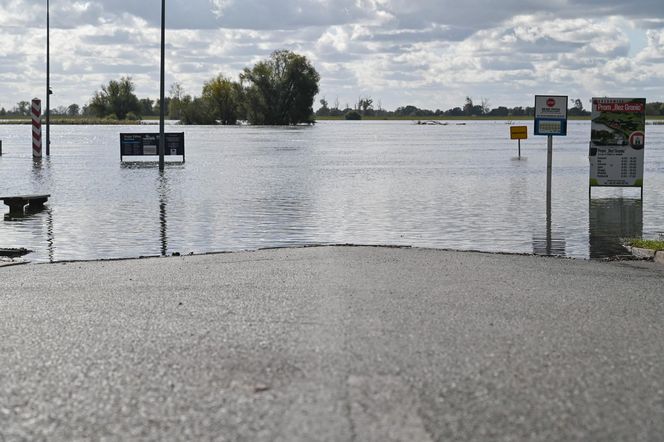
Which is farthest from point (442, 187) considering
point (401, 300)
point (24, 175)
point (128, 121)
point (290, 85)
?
point (128, 121)

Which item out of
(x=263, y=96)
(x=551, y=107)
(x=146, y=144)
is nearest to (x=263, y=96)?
(x=263, y=96)

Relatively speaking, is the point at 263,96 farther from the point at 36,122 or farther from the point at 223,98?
the point at 36,122

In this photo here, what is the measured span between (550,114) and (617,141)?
5117 millimetres

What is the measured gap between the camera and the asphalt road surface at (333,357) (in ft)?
16.8

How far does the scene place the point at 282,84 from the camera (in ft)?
486

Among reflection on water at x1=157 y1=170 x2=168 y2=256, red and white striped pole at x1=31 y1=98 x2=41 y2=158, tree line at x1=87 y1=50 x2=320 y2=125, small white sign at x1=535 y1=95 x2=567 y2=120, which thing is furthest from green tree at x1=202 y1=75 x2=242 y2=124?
small white sign at x1=535 y1=95 x2=567 y2=120

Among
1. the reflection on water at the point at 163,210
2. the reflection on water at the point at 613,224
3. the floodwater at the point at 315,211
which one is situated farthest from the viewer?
the floodwater at the point at 315,211

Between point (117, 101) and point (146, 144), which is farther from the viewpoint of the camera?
point (117, 101)

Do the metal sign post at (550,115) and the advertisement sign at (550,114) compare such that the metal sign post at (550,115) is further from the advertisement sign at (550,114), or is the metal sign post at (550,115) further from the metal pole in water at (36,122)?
the metal pole in water at (36,122)

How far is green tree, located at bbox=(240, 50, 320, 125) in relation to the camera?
483 feet

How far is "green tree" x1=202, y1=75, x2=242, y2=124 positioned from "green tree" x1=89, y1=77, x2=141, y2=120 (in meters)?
16.0

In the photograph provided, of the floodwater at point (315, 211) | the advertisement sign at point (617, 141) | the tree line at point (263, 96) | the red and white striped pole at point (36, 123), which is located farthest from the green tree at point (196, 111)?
the advertisement sign at point (617, 141)

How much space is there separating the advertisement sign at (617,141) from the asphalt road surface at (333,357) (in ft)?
40.9

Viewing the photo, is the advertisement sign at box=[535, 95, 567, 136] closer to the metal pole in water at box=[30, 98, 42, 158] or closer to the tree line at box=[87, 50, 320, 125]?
the metal pole in water at box=[30, 98, 42, 158]
